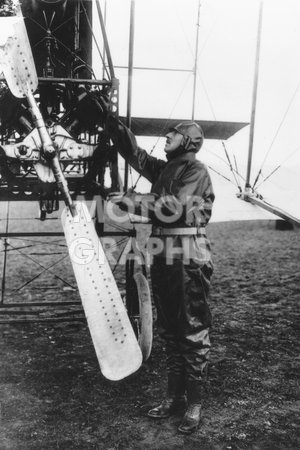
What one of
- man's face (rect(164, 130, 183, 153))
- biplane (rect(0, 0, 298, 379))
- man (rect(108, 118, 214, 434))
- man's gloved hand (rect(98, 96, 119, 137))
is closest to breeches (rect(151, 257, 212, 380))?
man (rect(108, 118, 214, 434))

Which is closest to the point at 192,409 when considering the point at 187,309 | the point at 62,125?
the point at 187,309

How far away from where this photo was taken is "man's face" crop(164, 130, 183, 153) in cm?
410

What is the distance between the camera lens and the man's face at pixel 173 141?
4098 millimetres

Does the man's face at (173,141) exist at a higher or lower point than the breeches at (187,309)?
higher

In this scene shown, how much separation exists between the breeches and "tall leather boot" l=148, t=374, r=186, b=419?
0.16 meters

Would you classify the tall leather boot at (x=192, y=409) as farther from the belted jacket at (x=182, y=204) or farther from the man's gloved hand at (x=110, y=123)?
the man's gloved hand at (x=110, y=123)

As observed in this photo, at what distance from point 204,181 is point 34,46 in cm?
315

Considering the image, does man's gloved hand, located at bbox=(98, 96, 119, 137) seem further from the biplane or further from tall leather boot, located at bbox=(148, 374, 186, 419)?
tall leather boot, located at bbox=(148, 374, 186, 419)

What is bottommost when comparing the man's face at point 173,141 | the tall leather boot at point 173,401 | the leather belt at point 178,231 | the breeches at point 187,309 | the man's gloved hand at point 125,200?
the tall leather boot at point 173,401

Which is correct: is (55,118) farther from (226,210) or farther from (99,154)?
(226,210)

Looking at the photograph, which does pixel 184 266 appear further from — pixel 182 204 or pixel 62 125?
pixel 62 125

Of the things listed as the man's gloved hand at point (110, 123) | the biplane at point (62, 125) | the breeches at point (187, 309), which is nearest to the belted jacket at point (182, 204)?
the breeches at point (187, 309)

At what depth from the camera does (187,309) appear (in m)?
4.05

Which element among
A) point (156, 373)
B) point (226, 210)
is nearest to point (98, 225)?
point (156, 373)
